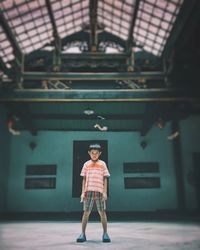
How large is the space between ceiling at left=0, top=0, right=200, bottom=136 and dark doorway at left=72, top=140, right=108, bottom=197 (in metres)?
0.78

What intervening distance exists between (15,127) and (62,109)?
8.89 feet

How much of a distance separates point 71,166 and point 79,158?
0.64 meters

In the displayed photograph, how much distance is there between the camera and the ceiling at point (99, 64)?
839cm

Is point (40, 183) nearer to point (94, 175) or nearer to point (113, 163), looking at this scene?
point (113, 163)

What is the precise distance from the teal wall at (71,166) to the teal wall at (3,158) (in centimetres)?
31

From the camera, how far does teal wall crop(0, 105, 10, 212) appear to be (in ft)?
40.1

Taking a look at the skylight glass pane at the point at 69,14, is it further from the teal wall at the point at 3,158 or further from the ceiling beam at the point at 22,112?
the teal wall at the point at 3,158

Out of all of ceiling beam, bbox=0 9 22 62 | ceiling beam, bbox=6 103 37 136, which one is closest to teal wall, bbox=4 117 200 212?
ceiling beam, bbox=6 103 37 136

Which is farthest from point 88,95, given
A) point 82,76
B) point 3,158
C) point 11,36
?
point 3,158

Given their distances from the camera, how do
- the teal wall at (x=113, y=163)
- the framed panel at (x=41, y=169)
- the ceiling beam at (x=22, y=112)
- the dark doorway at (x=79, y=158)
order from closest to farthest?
the ceiling beam at (x=22, y=112) < the dark doorway at (x=79, y=158) < the teal wall at (x=113, y=163) < the framed panel at (x=41, y=169)

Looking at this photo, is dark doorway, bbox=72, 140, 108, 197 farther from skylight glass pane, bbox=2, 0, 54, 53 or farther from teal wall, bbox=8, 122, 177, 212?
skylight glass pane, bbox=2, 0, 54, 53

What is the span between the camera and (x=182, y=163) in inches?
520

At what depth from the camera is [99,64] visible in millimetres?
8883

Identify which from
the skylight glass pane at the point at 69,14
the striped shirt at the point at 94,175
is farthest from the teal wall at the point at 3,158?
the striped shirt at the point at 94,175
